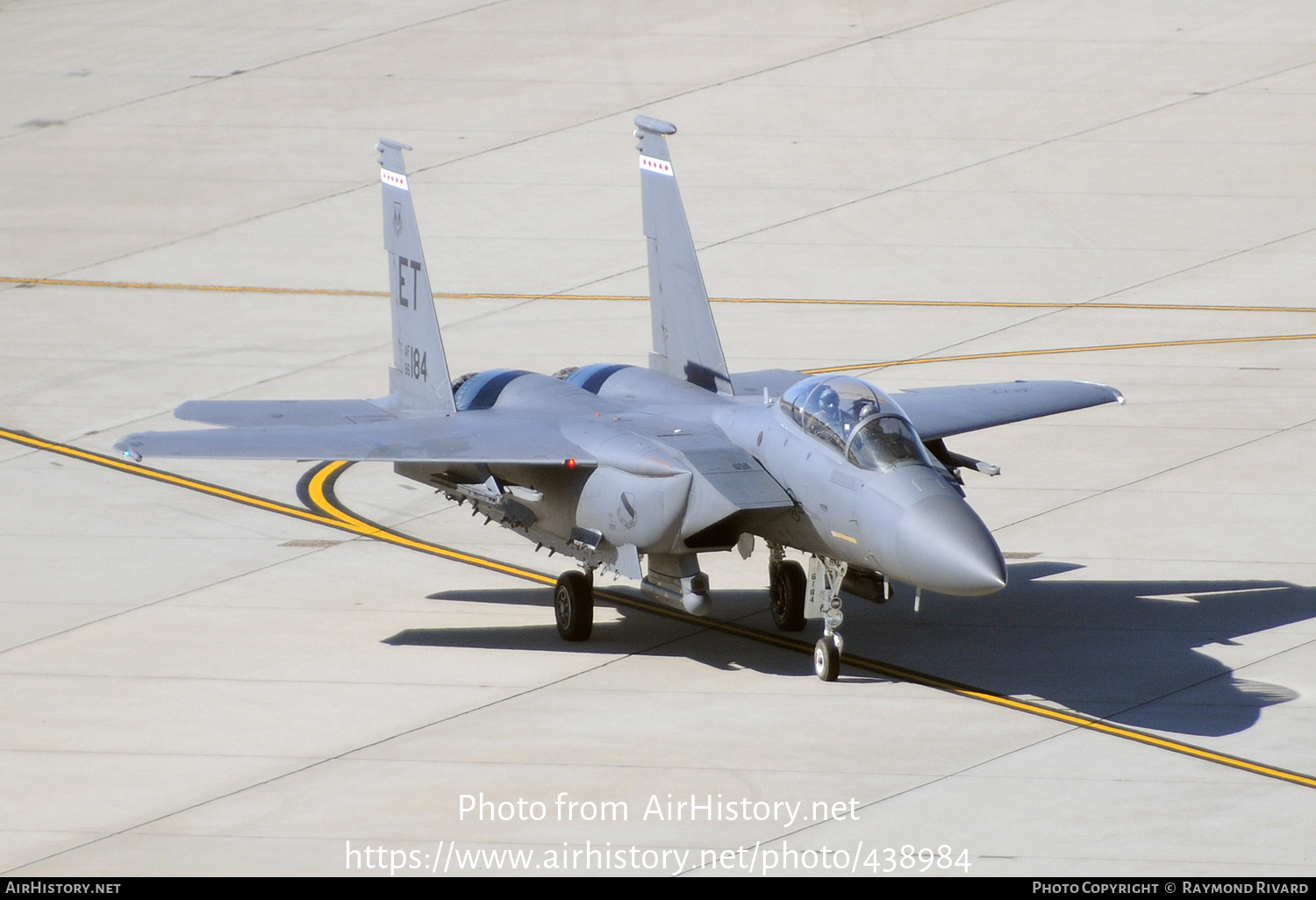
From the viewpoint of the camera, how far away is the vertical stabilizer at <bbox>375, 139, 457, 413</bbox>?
21250 mm

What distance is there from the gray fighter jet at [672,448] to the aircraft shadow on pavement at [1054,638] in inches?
29.6

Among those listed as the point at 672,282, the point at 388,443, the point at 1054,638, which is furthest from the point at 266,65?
the point at 1054,638

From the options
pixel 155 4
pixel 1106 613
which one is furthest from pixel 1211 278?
pixel 155 4

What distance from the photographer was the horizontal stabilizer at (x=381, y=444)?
18266mm

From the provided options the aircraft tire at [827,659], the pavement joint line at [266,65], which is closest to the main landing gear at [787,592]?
the aircraft tire at [827,659]

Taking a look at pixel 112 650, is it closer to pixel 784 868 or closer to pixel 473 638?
pixel 473 638

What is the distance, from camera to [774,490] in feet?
57.9

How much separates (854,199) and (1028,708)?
22924 millimetres

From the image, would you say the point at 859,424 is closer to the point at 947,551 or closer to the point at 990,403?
the point at 947,551

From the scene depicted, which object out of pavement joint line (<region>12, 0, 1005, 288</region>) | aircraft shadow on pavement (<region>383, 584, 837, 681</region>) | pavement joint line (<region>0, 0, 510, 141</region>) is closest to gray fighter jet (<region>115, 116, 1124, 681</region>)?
aircraft shadow on pavement (<region>383, 584, 837, 681</region>)

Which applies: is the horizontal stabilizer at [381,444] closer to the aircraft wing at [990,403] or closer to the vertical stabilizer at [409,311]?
the vertical stabilizer at [409,311]

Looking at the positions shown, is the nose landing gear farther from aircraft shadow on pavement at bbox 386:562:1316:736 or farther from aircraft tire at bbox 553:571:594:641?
aircraft tire at bbox 553:571:594:641

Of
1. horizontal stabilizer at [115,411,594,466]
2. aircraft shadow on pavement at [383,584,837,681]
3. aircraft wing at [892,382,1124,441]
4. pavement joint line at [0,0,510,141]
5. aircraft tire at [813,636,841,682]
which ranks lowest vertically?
aircraft shadow on pavement at [383,584,837,681]

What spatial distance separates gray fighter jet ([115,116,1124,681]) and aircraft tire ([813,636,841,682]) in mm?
18
